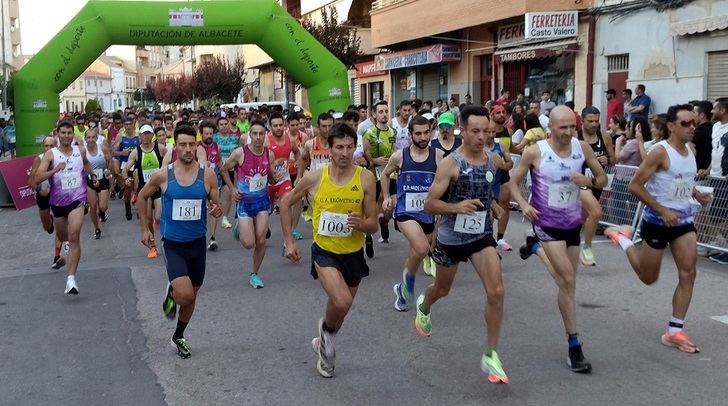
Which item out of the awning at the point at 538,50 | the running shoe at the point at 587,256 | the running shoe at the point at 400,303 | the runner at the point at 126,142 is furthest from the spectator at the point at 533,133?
the awning at the point at 538,50

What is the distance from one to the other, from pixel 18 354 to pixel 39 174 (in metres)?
2.84

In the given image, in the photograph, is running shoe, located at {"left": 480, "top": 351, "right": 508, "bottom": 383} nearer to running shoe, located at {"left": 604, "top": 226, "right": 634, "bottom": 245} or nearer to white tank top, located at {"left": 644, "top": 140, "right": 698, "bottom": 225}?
running shoe, located at {"left": 604, "top": 226, "right": 634, "bottom": 245}

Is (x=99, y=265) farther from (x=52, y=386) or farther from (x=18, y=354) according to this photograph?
(x=52, y=386)

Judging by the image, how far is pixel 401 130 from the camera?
10.4 meters

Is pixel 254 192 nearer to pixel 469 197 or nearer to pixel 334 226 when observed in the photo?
pixel 334 226

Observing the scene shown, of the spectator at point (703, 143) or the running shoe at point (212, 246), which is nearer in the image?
the spectator at point (703, 143)

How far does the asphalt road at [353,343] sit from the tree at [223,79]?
54.8m

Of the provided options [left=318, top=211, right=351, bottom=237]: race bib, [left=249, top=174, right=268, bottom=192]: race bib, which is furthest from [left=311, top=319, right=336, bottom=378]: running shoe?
[left=249, top=174, right=268, bottom=192]: race bib

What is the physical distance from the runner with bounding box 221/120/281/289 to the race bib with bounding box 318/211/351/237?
121 inches

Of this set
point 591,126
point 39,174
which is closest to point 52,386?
point 39,174

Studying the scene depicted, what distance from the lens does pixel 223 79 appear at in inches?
2462

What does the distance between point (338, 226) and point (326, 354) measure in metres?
0.83

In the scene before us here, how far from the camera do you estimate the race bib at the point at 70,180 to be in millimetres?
8383

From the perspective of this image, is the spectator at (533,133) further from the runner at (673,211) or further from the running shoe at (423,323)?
the running shoe at (423,323)
